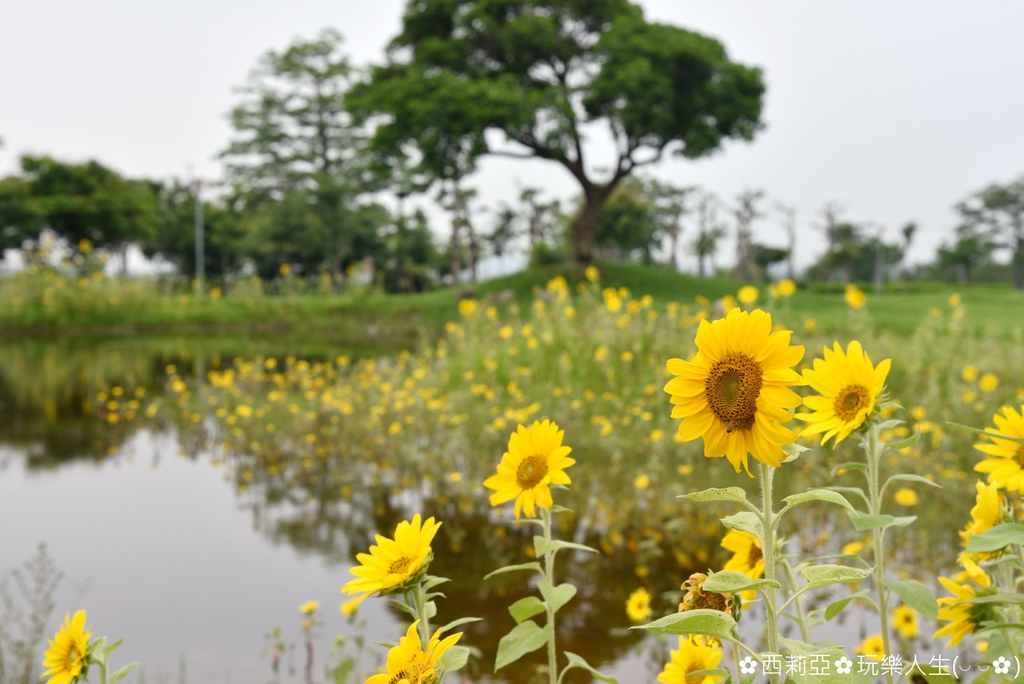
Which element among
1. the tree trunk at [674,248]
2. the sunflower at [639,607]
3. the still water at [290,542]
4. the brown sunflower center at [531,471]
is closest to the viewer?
the brown sunflower center at [531,471]

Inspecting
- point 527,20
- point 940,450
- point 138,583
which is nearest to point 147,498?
point 138,583

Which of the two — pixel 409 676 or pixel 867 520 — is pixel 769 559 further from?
pixel 409 676

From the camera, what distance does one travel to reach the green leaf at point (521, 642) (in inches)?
34.6

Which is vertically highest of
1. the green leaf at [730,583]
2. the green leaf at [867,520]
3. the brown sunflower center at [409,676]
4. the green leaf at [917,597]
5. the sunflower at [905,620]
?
the green leaf at [867,520]

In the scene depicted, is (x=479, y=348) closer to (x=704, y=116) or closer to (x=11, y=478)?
(x=11, y=478)

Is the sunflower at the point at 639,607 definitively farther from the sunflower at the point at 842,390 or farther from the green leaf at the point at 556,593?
the sunflower at the point at 842,390

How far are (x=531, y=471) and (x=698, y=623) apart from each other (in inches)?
13.9

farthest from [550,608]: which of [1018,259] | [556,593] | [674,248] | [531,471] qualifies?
[1018,259]

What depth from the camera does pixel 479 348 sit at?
240 inches

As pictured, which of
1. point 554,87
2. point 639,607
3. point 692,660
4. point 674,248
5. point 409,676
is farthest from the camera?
point 674,248

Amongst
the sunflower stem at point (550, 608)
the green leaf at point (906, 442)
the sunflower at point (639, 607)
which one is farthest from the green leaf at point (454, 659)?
the sunflower at point (639, 607)

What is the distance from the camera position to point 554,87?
16922mm

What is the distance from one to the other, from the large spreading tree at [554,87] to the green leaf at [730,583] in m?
15.5

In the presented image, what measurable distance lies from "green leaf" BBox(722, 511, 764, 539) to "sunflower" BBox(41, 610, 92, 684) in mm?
727
